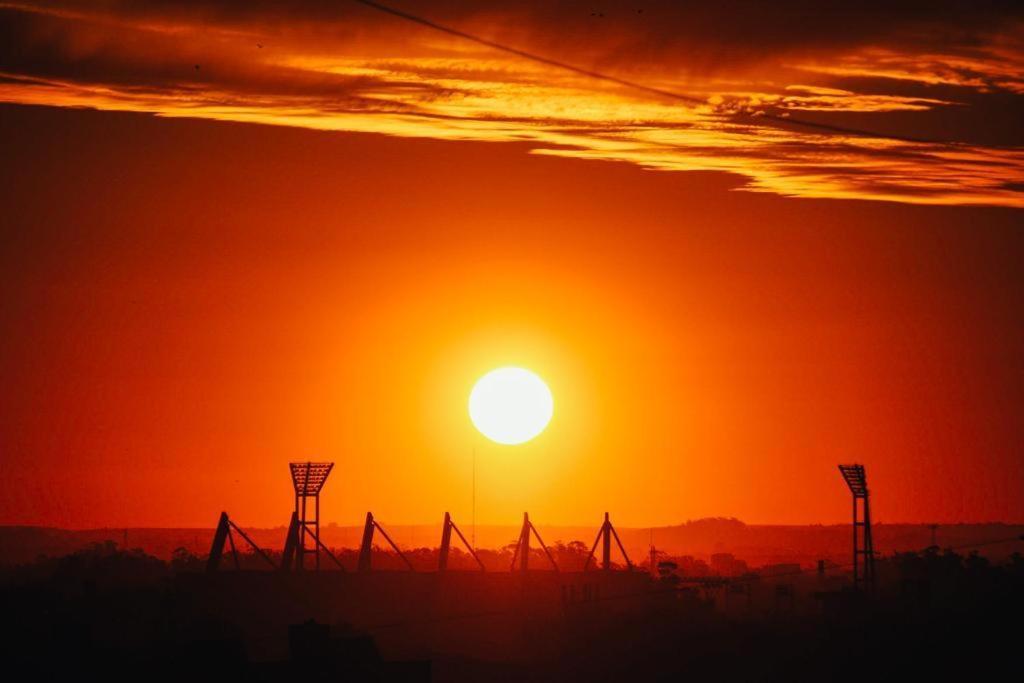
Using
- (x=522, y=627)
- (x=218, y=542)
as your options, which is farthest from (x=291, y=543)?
(x=522, y=627)

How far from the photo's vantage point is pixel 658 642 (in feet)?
245

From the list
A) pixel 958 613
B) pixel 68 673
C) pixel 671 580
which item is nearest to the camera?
pixel 68 673

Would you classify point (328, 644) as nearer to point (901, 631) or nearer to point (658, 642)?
point (658, 642)

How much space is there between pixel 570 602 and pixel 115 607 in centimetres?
2010

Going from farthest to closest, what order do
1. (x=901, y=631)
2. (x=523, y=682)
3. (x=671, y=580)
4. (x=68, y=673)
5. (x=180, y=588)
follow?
(x=671, y=580), (x=901, y=631), (x=180, y=588), (x=523, y=682), (x=68, y=673)

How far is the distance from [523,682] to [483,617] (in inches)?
346

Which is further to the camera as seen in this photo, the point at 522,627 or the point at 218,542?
the point at 522,627

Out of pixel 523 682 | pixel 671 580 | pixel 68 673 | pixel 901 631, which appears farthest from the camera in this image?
pixel 671 580

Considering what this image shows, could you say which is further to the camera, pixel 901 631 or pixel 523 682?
pixel 901 631

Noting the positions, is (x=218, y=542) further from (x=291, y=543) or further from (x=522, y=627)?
(x=522, y=627)

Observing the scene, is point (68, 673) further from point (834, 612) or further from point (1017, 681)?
point (834, 612)

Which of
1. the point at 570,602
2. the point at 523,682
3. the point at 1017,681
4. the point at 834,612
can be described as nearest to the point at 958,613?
the point at 834,612

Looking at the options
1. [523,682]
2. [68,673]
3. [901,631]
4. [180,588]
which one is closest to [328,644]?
[68,673]

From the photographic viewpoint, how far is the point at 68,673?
1991 inches
